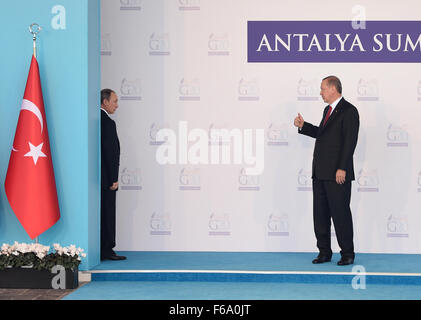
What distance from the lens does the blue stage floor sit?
461 cm

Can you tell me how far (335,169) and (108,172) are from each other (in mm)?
2017

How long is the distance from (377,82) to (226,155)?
1.69 meters

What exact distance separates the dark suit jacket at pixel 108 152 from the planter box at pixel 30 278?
1.04 meters

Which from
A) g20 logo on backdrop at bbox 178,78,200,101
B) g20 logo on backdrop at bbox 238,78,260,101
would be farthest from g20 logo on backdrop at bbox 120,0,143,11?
g20 logo on backdrop at bbox 238,78,260,101

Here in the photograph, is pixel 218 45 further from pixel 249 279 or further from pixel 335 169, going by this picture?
pixel 249 279

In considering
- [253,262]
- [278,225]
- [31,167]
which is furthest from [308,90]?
[31,167]

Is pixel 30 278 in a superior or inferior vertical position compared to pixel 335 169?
inferior

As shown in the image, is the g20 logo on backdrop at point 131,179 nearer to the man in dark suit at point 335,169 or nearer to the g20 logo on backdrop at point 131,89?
the g20 logo on backdrop at point 131,89

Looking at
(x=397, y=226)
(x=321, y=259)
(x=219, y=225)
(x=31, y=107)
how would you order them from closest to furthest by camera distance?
1. (x=31, y=107)
2. (x=321, y=259)
3. (x=397, y=226)
4. (x=219, y=225)

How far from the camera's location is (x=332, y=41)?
20.9ft

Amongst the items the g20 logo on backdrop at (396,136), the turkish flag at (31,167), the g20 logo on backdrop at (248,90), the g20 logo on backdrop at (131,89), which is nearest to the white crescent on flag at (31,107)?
the turkish flag at (31,167)

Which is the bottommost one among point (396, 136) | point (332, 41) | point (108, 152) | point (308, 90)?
point (108, 152)

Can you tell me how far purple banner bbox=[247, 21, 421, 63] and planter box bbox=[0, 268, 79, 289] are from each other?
114 inches

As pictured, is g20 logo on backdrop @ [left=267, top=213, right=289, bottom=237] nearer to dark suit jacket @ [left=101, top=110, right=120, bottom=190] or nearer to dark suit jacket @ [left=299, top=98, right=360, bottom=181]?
dark suit jacket @ [left=299, top=98, right=360, bottom=181]
